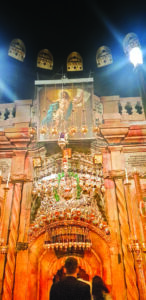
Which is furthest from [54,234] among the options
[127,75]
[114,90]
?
[127,75]

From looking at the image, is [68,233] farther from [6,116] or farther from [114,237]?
[6,116]

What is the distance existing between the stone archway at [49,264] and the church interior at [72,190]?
0.9 inches

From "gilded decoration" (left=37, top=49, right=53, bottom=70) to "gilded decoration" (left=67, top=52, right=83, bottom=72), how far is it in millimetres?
766

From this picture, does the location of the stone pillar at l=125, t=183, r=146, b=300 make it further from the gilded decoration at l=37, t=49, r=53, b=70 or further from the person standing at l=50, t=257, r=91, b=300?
the gilded decoration at l=37, t=49, r=53, b=70

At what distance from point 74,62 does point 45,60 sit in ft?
3.99

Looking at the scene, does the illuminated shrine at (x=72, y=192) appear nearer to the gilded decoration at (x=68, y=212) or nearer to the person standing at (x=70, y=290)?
the gilded decoration at (x=68, y=212)

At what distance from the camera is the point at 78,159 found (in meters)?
6.58

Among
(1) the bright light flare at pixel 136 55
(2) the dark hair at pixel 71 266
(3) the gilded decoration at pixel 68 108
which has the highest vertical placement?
(3) the gilded decoration at pixel 68 108

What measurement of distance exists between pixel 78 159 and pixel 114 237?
7.76ft

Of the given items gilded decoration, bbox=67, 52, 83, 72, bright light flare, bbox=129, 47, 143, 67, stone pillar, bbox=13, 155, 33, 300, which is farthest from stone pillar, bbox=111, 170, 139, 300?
gilded decoration, bbox=67, 52, 83, 72

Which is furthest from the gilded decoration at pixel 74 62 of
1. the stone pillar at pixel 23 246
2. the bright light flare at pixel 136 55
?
the bright light flare at pixel 136 55

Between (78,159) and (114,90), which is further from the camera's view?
(114,90)

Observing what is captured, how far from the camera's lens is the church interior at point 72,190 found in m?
5.26

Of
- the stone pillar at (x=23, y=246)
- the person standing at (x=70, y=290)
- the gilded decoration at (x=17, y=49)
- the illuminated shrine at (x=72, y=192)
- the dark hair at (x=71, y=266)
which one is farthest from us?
the gilded decoration at (x=17, y=49)
